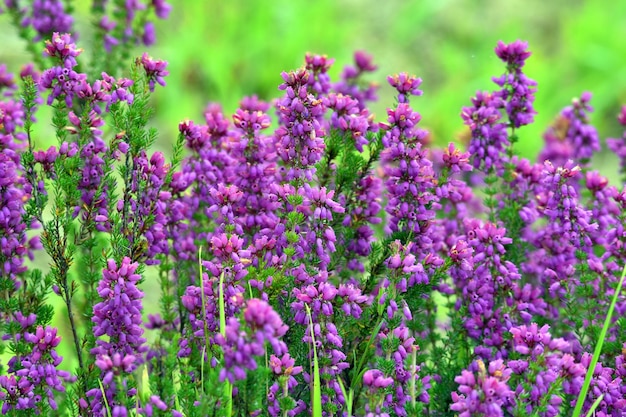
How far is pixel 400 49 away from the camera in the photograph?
9.59 meters

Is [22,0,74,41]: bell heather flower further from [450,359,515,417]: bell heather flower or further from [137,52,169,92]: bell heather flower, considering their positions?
[450,359,515,417]: bell heather flower

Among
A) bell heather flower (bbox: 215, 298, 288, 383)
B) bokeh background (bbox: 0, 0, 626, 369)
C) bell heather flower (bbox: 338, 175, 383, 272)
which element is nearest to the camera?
bell heather flower (bbox: 215, 298, 288, 383)

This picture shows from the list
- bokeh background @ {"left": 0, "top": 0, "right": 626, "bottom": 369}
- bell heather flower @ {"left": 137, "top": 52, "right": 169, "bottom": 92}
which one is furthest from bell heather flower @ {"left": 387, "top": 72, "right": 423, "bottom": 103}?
bokeh background @ {"left": 0, "top": 0, "right": 626, "bottom": 369}

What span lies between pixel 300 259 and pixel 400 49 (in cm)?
708

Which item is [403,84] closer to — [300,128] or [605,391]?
[300,128]

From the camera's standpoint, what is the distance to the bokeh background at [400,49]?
27.6 ft

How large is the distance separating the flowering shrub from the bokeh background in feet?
15.3

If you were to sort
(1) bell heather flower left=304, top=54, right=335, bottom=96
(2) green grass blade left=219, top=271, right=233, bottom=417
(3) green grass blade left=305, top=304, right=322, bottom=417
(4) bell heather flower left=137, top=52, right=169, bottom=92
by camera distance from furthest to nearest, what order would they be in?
(1) bell heather flower left=304, top=54, right=335, bottom=96 < (4) bell heather flower left=137, top=52, right=169, bottom=92 < (3) green grass blade left=305, top=304, right=322, bottom=417 < (2) green grass blade left=219, top=271, right=233, bottom=417

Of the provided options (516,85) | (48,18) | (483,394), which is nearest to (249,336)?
(483,394)

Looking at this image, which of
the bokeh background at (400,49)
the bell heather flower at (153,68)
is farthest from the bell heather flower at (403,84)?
the bokeh background at (400,49)

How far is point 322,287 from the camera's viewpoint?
2.63 meters

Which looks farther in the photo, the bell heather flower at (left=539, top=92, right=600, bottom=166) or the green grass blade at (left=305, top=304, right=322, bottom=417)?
the bell heather flower at (left=539, top=92, right=600, bottom=166)

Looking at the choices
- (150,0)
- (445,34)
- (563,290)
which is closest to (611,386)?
(563,290)

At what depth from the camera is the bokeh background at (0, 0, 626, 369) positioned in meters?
8.41
